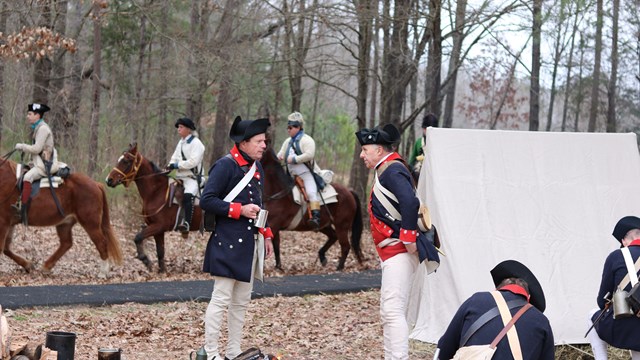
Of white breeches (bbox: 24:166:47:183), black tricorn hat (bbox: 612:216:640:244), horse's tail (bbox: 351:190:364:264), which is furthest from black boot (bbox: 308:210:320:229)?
black tricorn hat (bbox: 612:216:640:244)

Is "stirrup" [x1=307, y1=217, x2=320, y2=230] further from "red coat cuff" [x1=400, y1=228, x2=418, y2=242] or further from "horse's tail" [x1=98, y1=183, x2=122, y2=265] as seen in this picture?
"red coat cuff" [x1=400, y1=228, x2=418, y2=242]

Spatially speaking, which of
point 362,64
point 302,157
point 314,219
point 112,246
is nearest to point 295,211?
point 314,219

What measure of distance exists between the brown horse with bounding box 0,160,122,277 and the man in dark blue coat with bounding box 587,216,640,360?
28.5 ft

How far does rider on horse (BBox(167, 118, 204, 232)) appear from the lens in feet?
49.2

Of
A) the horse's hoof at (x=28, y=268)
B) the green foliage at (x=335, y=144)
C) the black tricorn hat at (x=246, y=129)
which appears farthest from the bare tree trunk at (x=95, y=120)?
the black tricorn hat at (x=246, y=129)

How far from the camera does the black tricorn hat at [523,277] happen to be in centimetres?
524

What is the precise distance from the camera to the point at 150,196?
599 inches

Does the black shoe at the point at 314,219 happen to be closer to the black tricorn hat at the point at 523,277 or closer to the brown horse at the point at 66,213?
the brown horse at the point at 66,213

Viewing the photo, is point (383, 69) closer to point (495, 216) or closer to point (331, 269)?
point (331, 269)

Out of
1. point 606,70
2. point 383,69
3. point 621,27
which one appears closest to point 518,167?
point 383,69

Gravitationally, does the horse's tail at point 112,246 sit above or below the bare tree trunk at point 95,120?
below

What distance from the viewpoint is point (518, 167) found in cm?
1030

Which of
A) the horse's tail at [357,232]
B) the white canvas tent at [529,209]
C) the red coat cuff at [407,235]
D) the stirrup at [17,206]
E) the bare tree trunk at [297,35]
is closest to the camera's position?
the red coat cuff at [407,235]

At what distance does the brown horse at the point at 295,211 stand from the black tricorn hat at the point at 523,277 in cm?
1012
